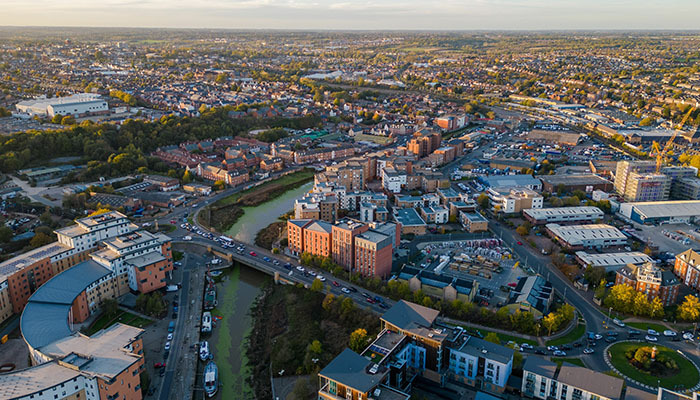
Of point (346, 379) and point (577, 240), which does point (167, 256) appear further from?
point (577, 240)

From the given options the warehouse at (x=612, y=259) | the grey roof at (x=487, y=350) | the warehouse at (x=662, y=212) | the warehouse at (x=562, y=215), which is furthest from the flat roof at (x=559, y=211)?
the grey roof at (x=487, y=350)

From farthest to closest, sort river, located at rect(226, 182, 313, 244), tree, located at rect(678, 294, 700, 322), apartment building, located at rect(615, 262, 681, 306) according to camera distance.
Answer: river, located at rect(226, 182, 313, 244)
apartment building, located at rect(615, 262, 681, 306)
tree, located at rect(678, 294, 700, 322)

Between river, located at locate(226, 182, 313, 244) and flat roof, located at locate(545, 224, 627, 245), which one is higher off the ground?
flat roof, located at locate(545, 224, 627, 245)

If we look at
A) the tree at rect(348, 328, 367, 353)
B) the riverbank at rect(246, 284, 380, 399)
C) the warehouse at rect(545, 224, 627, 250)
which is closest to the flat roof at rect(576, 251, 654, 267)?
the warehouse at rect(545, 224, 627, 250)

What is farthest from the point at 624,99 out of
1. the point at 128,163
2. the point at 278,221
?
the point at 128,163

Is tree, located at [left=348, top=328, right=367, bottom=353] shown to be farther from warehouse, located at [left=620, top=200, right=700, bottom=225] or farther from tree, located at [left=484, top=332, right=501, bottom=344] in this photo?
warehouse, located at [left=620, top=200, right=700, bottom=225]

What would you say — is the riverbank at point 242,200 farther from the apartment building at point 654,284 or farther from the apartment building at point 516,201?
the apartment building at point 654,284

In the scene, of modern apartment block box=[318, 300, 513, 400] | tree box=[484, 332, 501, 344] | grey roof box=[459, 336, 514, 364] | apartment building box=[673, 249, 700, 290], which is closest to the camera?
modern apartment block box=[318, 300, 513, 400]
